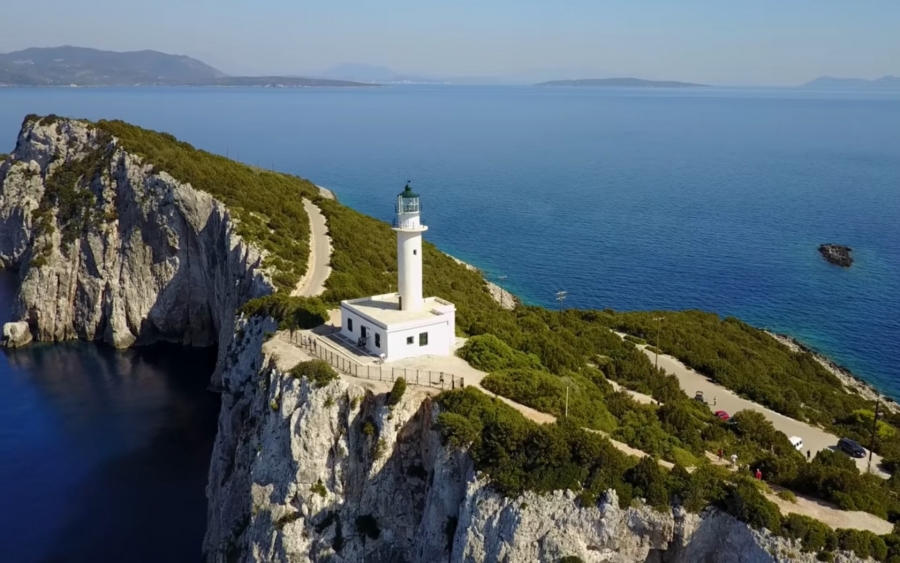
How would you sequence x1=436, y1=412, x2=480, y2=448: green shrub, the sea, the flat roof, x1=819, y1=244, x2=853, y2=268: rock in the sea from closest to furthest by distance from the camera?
x1=436, y1=412, x2=480, y2=448: green shrub < the flat roof < the sea < x1=819, y1=244, x2=853, y2=268: rock in the sea

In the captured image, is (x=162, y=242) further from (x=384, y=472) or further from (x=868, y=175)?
(x=868, y=175)

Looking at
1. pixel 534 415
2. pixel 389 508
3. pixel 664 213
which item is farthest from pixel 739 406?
pixel 664 213

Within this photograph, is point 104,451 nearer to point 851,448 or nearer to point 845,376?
point 851,448

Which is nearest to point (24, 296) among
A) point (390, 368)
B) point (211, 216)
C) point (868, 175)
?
point (211, 216)

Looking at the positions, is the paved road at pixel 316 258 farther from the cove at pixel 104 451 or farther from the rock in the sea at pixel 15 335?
the rock in the sea at pixel 15 335

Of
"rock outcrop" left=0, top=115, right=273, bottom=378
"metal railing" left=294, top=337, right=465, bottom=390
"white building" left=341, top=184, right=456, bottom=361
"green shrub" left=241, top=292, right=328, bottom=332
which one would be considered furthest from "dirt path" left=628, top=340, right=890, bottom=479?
"rock outcrop" left=0, top=115, right=273, bottom=378

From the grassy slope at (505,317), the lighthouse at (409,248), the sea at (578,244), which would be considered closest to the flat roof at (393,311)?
the lighthouse at (409,248)

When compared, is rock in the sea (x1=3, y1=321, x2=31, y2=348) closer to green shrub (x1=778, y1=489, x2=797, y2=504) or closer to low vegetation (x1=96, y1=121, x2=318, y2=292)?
low vegetation (x1=96, y1=121, x2=318, y2=292)
